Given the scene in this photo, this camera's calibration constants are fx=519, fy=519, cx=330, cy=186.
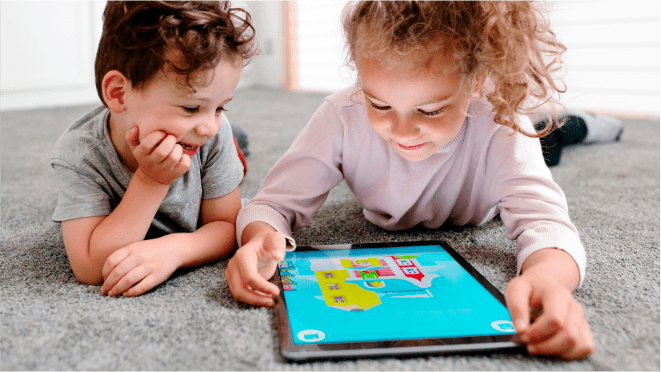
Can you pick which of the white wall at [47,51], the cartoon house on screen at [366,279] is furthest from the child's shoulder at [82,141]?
the white wall at [47,51]

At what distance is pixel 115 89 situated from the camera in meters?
0.62

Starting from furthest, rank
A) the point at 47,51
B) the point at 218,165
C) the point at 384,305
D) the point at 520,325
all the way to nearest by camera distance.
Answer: the point at 47,51 < the point at 218,165 < the point at 384,305 < the point at 520,325

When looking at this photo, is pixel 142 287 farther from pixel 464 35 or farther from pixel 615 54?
pixel 615 54

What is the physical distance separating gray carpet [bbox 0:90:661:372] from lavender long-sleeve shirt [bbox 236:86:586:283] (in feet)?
0.16

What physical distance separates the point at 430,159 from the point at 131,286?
452mm

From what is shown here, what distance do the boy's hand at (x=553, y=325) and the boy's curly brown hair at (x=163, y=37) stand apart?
409mm

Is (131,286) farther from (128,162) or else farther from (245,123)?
(245,123)

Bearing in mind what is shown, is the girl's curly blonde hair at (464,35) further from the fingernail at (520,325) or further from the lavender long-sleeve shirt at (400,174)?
the fingernail at (520,325)

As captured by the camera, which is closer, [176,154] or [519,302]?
[519,302]

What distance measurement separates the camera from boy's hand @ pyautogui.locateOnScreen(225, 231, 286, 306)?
1.84ft

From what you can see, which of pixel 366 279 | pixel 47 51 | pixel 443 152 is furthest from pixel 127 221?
pixel 47 51

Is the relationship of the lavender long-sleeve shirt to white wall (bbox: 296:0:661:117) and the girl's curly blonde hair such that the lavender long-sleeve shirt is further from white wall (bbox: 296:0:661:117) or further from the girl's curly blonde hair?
white wall (bbox: 296:0:661:117)

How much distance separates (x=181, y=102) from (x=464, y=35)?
1.11ft

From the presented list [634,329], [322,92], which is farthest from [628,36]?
[634,329]
